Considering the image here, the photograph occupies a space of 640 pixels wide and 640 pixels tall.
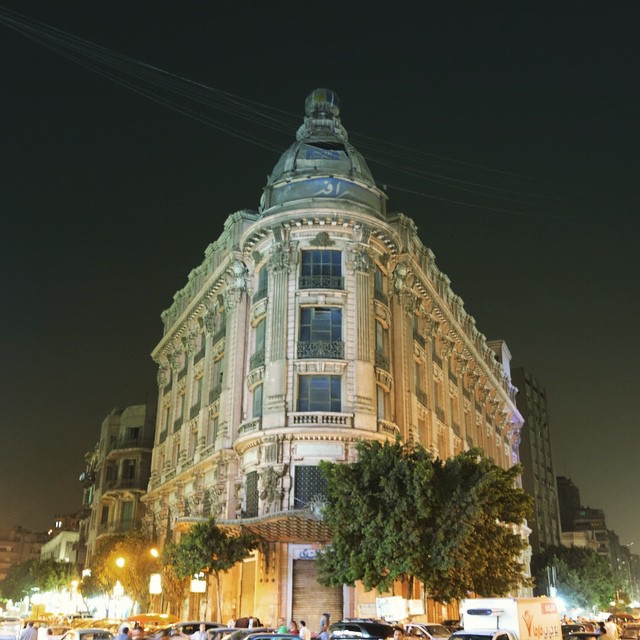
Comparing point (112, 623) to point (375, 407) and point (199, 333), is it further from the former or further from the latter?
point (199, 333)

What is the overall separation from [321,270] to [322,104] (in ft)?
51.5

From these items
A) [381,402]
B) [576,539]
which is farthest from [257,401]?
[576,539]

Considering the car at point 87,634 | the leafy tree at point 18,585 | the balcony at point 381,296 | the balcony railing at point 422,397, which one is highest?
the balcony at point 381,296

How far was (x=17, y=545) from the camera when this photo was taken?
619 ft

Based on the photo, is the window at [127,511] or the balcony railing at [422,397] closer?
the balcony railing at [422,397]

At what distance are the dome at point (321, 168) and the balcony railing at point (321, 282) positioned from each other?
4.56 metres

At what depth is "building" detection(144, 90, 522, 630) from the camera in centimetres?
3784

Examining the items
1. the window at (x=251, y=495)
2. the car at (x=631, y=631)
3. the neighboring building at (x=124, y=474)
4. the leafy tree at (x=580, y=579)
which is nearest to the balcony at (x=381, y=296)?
the window at (x=251, y=495)

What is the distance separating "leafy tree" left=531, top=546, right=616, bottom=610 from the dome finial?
49.4m

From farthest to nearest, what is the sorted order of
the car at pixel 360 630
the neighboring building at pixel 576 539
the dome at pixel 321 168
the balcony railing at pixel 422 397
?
the neighboring building at pixel 576 539, the balcony railing at pixel 422 397, the dome at pixel 321 168, the car at pixel 360 630

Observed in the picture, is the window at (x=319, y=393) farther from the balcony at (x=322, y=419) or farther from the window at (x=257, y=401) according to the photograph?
the window at (x=257, y=401)

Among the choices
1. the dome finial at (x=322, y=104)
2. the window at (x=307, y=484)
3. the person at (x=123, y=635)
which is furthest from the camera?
the dome finial at (x=322, y=104)

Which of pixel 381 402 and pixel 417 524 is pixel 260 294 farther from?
pixel 417 524

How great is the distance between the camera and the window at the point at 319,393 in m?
39.5
